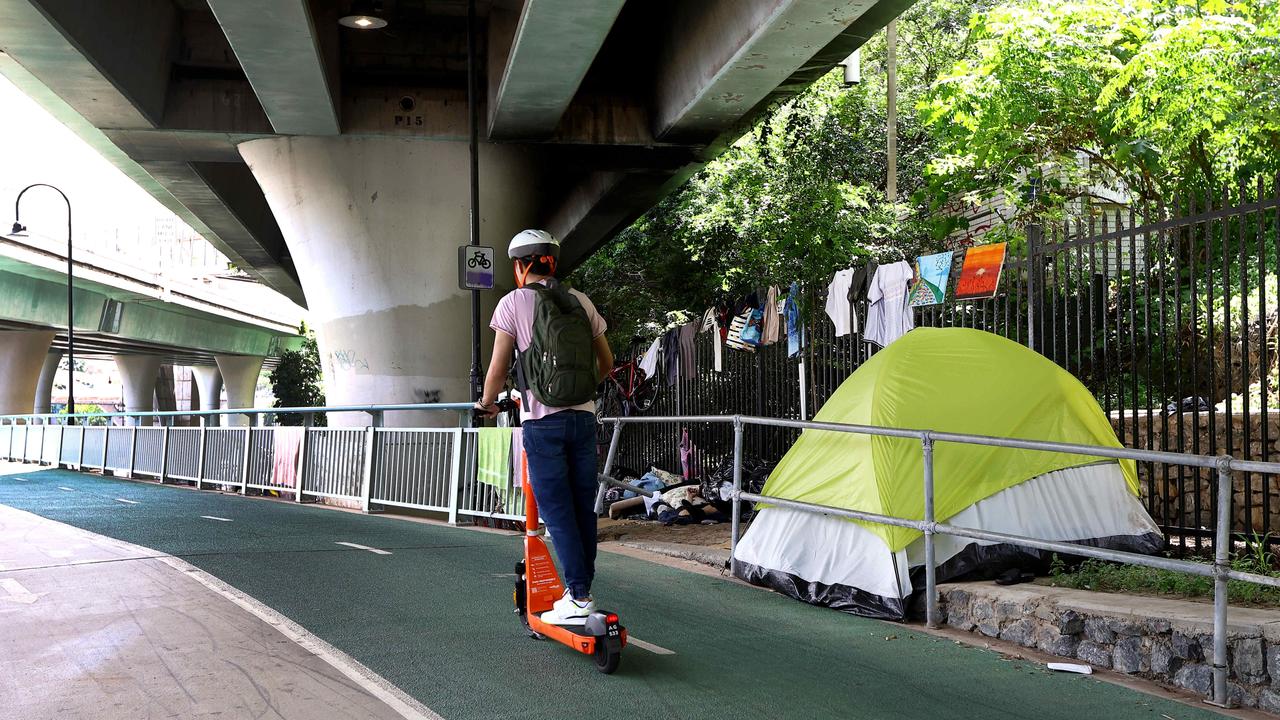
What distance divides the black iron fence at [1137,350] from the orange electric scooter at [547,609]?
4002 mm

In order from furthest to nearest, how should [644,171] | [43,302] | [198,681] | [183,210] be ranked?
[43,302]
[183,210]
[644,171]
[198,681]

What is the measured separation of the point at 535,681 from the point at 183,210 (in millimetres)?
24339

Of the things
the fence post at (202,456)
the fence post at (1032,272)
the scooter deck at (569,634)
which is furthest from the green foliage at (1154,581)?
the fence post at (202,456)

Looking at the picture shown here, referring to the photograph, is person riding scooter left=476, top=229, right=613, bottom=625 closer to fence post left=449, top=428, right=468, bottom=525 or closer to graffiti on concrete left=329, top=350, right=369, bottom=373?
fence post left=449, top=428, right=468, bottom=525

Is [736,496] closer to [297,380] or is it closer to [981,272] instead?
[981,272]

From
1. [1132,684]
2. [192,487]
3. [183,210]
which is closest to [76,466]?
[183,210]

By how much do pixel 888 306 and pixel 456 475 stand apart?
5123mm

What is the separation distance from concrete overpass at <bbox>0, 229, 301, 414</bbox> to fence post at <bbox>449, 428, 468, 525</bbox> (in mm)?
30459

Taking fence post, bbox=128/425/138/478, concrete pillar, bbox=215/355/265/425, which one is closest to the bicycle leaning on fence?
fence post, bbox=128/425/138/478

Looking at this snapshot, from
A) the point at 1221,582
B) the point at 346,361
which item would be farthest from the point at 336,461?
the point at 1221,582

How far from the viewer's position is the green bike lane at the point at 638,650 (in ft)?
15.8

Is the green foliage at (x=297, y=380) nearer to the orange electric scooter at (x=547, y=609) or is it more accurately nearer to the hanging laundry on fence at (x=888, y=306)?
the hanging laundry on fence at (x=888, y=306)

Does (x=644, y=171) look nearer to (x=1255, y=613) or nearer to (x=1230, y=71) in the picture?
(x=1230, y=71)

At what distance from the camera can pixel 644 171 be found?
64.8 ft
